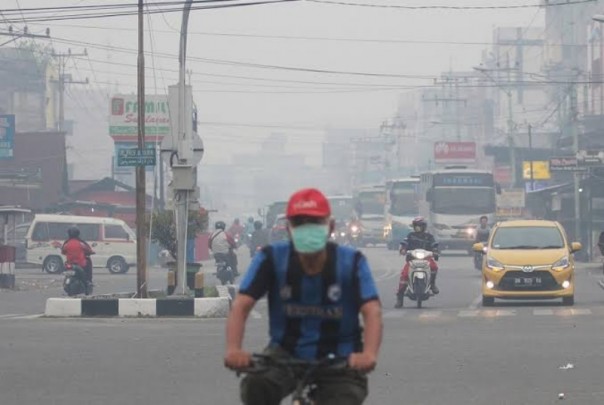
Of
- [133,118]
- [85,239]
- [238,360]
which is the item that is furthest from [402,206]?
[238,360]

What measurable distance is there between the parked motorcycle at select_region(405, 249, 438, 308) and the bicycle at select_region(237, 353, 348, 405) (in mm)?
18665

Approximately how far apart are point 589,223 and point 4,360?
128 ft

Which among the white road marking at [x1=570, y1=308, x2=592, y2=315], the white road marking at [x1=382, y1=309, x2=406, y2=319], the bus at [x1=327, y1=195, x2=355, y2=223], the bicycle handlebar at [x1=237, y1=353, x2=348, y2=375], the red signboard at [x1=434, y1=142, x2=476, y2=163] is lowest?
the white road marking at [x1=382, y1=309, x2=406, y2=319]

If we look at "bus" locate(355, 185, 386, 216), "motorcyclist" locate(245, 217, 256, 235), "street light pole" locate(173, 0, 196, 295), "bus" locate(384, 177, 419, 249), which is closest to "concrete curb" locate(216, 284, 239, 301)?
"street light pole" locate(173, 0, 196, 295)

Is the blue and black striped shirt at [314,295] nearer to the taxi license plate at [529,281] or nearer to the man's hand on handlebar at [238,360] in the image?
the man's hand on handlebar at [238,360]

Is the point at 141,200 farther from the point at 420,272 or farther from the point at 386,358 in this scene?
the point at 386,358

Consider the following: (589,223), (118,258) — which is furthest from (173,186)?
(589,223)

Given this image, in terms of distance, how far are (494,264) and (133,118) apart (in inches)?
802

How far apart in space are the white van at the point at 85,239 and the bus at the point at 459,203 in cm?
1353

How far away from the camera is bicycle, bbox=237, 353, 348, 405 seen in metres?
6.10

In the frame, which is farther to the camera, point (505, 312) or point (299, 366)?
point (505, 312)

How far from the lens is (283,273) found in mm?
6383

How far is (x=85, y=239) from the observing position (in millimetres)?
47781

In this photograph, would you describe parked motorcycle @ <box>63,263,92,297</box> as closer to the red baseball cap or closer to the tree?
the tree
